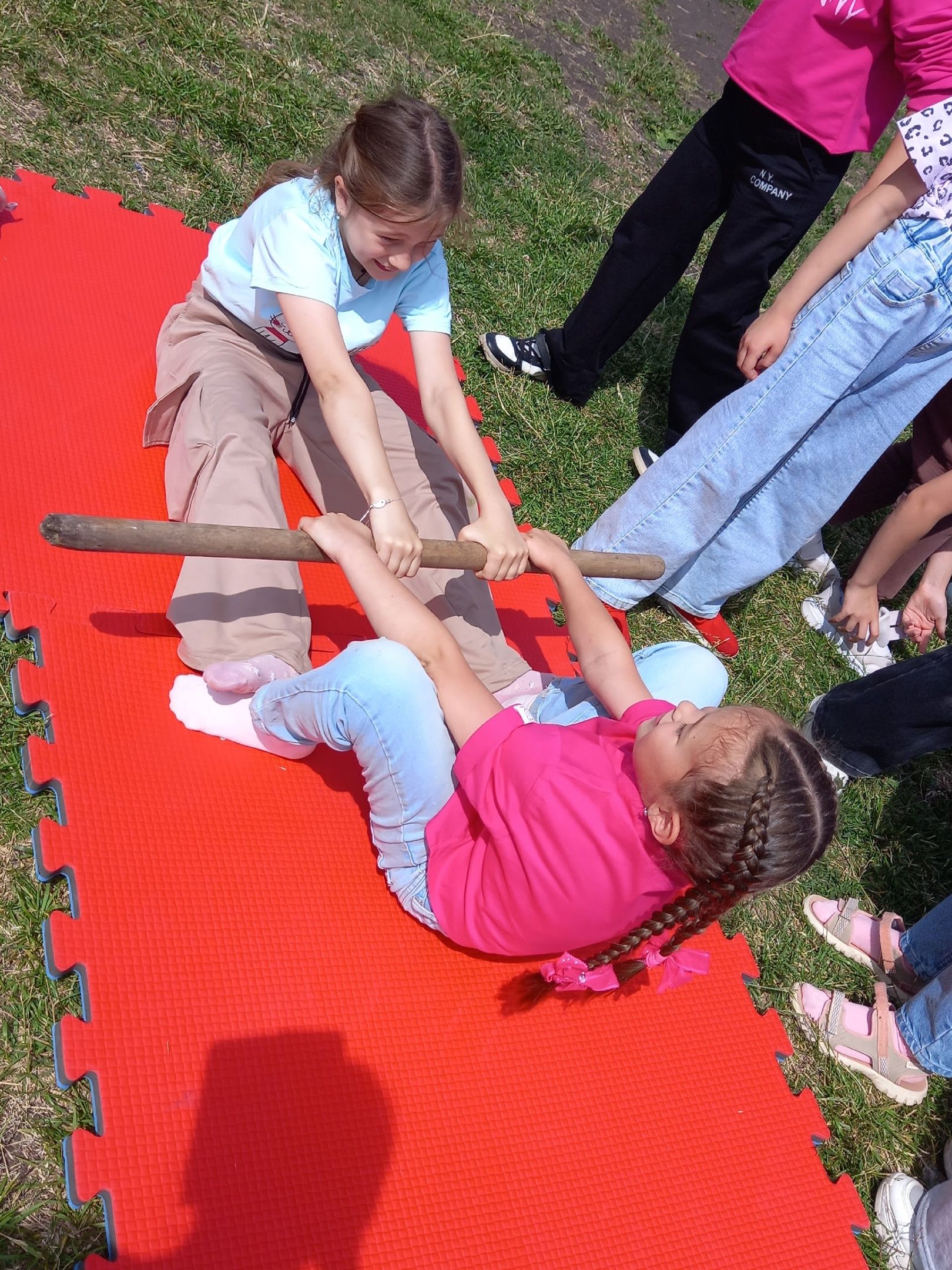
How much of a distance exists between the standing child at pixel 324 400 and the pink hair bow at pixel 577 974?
906 mm

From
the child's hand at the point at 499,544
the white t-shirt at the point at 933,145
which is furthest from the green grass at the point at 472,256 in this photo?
the white t-shirt at the point at 933,145

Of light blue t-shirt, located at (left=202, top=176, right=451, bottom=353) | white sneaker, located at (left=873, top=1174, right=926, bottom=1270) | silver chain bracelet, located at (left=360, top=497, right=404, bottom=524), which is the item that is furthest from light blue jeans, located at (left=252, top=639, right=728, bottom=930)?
white sneaker, located at (left=873, top=1174, right=926, bottom=1270)

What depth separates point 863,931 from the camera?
3.08 meters

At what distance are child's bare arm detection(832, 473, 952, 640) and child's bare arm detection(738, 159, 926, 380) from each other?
72cm

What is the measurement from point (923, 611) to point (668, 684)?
1.37 meters

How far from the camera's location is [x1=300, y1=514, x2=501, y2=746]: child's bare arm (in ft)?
7.43

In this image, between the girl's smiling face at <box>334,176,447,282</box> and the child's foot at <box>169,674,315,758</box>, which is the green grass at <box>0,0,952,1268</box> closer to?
the child's foot at <box>169,674,315,758</box>

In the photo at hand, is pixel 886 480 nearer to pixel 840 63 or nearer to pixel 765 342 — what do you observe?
pixel 765 342

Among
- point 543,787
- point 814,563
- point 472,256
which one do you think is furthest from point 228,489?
point 814,563

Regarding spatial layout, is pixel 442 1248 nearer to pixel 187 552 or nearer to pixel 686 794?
pixel 686 794

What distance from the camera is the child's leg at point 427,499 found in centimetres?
285

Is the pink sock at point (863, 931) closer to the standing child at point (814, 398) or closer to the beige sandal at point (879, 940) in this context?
the beige sandal at point (879, 940)

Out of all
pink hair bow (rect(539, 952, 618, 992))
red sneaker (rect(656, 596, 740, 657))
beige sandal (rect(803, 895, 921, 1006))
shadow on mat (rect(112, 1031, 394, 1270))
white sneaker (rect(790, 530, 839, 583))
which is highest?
white sneaker (rect(790, 530, 839, 583))

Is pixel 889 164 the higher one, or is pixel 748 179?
pixel 889 164
